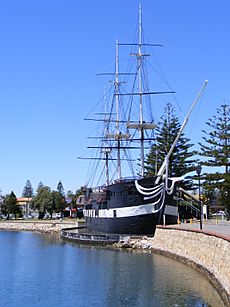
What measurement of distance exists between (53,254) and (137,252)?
665 centimetres

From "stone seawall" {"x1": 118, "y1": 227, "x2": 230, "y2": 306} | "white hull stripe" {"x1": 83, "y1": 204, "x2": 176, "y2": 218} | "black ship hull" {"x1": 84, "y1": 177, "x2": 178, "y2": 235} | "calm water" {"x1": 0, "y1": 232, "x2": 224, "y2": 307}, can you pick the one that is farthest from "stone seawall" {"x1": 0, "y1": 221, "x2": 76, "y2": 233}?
"calm water" {"x1": 0, "y1": 232, "x2": 224, "y2": 307}

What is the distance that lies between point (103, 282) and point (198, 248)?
563 centimetres

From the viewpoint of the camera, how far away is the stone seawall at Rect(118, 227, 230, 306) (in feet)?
66.3

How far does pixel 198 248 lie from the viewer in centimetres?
2748

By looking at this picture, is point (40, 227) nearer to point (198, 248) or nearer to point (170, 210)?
point (170, 210)

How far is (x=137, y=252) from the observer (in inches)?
1526

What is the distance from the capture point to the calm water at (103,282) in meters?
20.5

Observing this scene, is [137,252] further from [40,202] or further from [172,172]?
[40,202]

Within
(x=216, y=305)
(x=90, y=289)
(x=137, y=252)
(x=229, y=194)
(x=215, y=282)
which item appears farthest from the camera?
(x=229, y=194)

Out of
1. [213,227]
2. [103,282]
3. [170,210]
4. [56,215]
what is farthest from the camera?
[56,215]

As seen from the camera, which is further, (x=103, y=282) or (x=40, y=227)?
(x=40, y=227)

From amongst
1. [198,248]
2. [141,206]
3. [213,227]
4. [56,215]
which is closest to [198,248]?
[198,248]

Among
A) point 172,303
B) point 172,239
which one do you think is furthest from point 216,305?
point 172,239

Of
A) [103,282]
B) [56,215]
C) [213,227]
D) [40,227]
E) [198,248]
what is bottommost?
[103,282]
